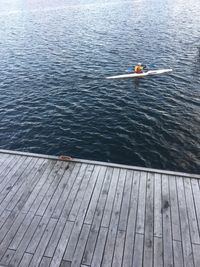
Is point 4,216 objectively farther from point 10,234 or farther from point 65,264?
point 65,264

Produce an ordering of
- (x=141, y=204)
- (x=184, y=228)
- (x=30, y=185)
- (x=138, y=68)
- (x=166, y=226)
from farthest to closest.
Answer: (x=138, y=68) → (x=30, y=185) → (x=141, y=204) → (x=166, y=226) → (x=184, y=228)

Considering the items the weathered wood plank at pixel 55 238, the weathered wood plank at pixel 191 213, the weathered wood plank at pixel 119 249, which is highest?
the weathered wood plank at pixel 191 213

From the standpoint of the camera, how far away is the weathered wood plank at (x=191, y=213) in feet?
33.5

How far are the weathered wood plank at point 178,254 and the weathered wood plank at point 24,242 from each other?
590 cm

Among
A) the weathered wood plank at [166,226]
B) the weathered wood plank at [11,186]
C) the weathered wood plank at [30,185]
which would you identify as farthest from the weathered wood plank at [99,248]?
the weathered wood plank at [11,186]

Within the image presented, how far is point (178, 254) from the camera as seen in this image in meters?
9.58

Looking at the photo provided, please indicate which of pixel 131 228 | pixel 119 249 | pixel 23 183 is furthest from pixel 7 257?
pixel 131 228

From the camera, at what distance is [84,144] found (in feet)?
67.0

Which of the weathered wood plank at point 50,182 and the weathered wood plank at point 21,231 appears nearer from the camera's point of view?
the weathered wood plank at point 21,231

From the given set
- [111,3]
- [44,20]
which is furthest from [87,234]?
[111,3]

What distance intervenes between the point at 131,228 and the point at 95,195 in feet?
8.45

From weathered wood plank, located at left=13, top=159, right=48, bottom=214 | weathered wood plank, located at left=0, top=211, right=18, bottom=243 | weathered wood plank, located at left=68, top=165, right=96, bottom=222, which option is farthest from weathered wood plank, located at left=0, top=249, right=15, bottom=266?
weathered wood plank, located at left=68, top=165, right=96, bottom=222

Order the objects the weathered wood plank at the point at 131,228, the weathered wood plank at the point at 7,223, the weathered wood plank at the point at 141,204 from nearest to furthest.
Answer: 1. the weathered wood plank at the point at 131,228
2. the weathered wood plank at the point at 141,204
3. the weathered wood plank at the point at 7,223

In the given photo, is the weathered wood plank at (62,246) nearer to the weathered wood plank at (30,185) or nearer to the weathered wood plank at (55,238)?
the weathered wood plank at (55,238)
